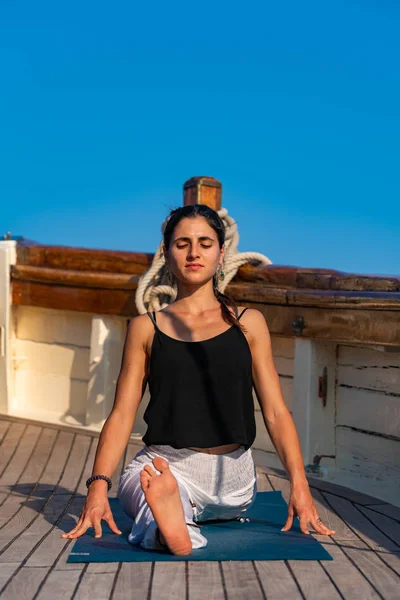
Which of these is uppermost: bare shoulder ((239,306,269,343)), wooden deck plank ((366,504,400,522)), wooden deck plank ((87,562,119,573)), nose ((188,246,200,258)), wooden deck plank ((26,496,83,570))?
nose ((188,246,200,258))

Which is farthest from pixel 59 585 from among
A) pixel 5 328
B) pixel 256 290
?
pixel 5 328

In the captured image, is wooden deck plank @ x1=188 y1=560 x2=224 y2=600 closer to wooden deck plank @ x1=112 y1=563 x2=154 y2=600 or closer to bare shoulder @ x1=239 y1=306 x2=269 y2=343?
wooden deck plank @ x1=112 y1=563 x2=154 y2=600

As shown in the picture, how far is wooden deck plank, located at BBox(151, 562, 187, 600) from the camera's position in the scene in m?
2.34

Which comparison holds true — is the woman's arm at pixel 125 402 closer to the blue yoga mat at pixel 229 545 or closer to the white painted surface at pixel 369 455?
the blue yoga mat at pixel 229 545

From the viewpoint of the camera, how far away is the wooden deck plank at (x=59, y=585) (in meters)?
2.34

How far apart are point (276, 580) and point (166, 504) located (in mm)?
422

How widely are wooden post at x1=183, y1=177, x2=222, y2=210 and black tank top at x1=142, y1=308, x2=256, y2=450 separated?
2.73 m

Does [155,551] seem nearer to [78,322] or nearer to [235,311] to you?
[235,311]

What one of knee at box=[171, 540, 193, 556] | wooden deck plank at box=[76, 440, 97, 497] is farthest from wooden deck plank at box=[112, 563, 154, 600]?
wooden deck plank at box=[76, 440, 97, 497]

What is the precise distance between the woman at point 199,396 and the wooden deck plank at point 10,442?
6.02 feet

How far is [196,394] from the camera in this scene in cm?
299

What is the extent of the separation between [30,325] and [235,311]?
356 cm

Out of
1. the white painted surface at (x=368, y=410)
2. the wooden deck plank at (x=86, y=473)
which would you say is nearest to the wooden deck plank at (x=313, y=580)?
the wooden deck plank at (x=86, y=473)

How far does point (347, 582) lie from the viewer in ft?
8.20
